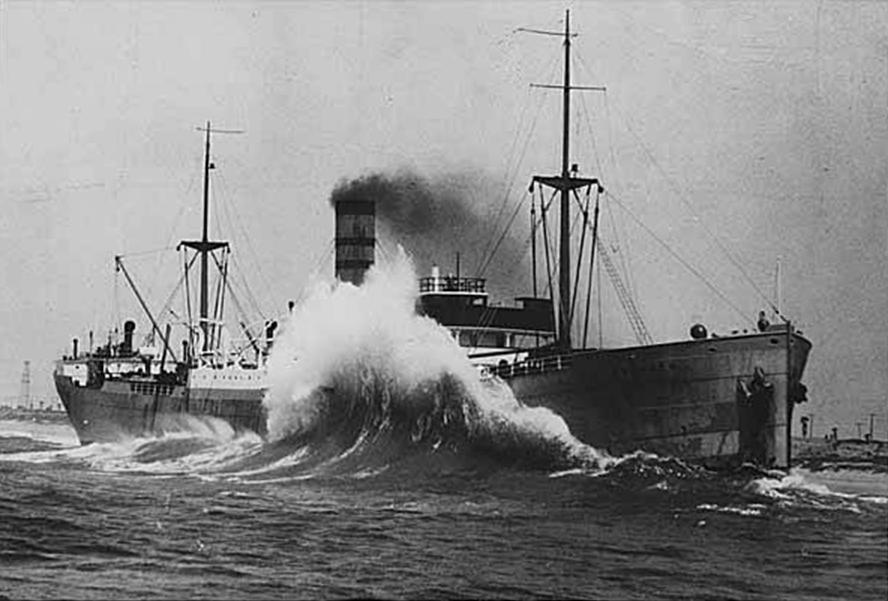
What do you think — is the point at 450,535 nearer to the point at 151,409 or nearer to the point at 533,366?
the point at 533,366

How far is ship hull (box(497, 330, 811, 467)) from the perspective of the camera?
25.7 meters

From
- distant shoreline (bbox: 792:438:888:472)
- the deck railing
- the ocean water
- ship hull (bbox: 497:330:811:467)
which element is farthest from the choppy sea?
distant shoreline (bbox: 792:438:888:472)

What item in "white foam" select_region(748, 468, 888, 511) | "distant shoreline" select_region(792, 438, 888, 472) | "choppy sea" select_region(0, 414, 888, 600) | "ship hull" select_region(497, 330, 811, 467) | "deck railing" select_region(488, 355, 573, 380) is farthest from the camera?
"distant shoreline" select_region(792, 438, 888, 472)

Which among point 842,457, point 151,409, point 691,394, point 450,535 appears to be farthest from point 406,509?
point 151,409

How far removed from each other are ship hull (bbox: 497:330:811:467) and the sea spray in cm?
89

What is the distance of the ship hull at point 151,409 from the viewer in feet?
135

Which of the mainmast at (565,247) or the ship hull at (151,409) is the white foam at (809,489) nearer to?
the mainmast at (565,247)

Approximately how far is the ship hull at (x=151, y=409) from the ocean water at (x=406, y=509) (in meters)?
2.33

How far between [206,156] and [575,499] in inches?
1216

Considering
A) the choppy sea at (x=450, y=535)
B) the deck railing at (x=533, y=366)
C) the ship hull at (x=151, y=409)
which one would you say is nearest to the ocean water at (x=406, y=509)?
the choppy sea at (x=450, y=535)

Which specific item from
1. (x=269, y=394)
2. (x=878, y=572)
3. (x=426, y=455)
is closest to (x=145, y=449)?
(x=269, y=394)

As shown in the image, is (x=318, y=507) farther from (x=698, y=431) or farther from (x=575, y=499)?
(x=698, y=431)

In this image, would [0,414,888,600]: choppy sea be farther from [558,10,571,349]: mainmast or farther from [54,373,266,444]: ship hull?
[54,373,266,444]: ship hull

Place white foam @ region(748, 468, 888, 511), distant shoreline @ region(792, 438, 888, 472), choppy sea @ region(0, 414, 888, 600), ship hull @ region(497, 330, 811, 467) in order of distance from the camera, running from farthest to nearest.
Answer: distant shoreline @ region(792, 438, 888, 472) < ship hull @ region(497, 330, 811, 467) < white foam @ region(748, 468, 888, 511) < choppy sea @ region(0, 414, 888, 600)
